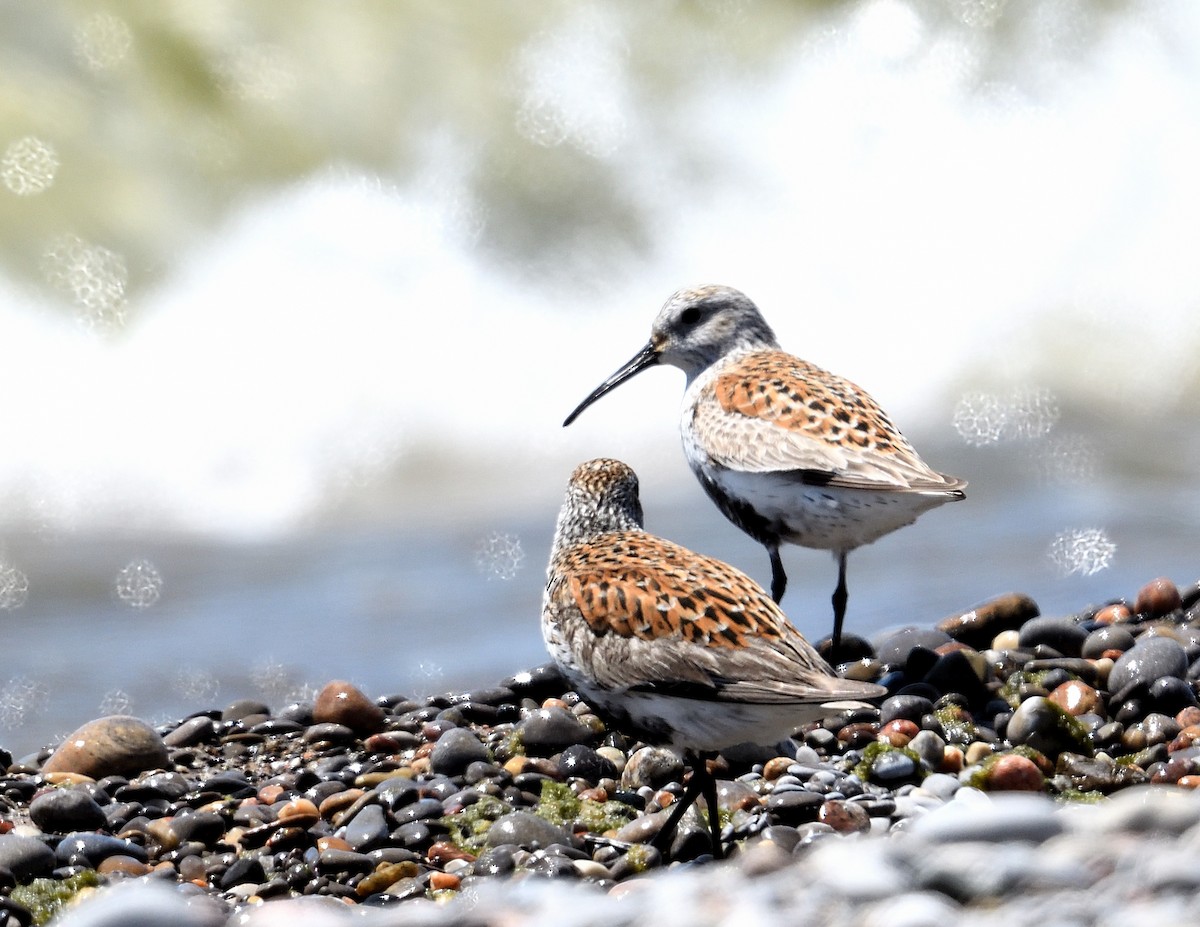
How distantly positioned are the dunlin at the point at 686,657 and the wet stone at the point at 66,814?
1659 millimetres

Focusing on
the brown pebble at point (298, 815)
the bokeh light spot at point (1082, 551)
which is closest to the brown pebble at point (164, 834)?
the brown pebble at point (298, 815)

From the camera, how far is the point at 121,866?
207 inches

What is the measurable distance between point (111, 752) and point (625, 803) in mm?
1947

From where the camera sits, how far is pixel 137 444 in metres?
10.7

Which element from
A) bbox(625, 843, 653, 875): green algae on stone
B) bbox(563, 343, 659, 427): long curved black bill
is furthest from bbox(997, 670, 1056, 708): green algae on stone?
bbox(563, 343, 659, 427): long curved black bill

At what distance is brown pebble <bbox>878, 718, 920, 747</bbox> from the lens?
5.86 m

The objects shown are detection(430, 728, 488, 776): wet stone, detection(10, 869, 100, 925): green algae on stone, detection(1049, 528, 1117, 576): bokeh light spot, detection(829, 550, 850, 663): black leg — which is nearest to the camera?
detection(10, 869, 100, 925): green algae on stone

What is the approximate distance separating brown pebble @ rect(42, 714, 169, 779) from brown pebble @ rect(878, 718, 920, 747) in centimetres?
263

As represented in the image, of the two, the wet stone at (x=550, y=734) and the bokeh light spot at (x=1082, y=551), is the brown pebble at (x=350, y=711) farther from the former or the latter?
the bokeh light spot at (x=1082, y=551)

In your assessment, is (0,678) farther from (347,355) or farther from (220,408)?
(347,355)

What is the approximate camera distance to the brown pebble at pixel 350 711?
655cm

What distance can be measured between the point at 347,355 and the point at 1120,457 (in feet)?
16.8

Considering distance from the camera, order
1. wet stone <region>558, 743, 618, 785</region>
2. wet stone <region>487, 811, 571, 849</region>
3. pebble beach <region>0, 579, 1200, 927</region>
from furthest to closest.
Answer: wet stone <region>558, 743, 618, 785</region> < wet stone <region>487, 811, 571, 849</region> < pebble beach <region>0, 579, 1200, 927</region>

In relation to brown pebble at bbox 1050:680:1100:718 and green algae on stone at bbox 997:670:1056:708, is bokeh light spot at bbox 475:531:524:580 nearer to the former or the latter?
green algae on stone at bbox 997:670:1056:708
